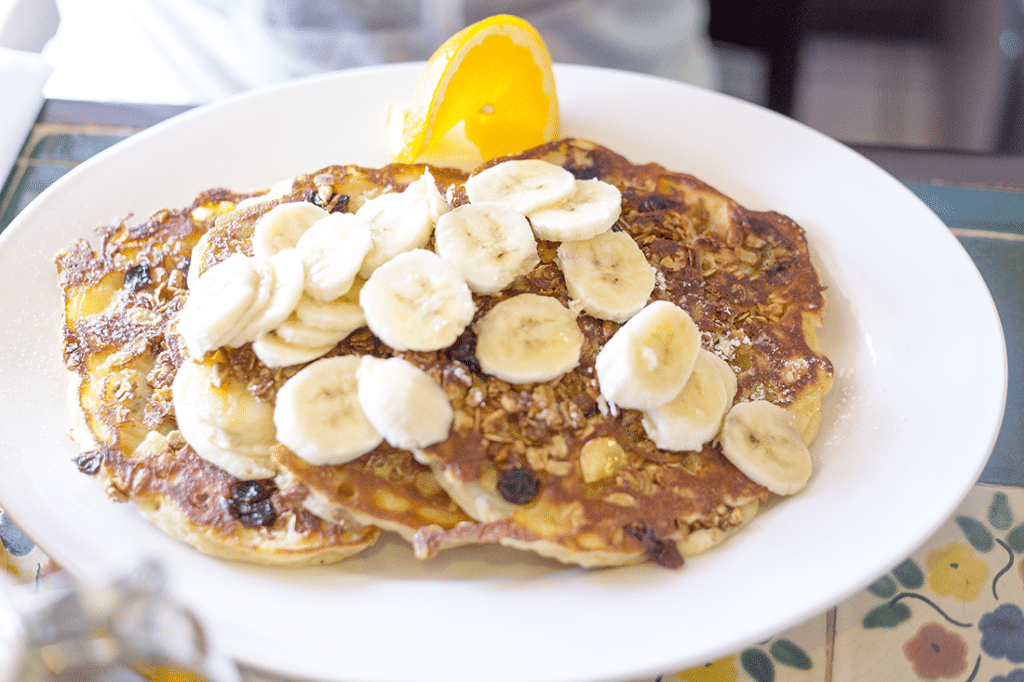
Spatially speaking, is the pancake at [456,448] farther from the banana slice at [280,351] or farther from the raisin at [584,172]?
the raisin at [584,172]

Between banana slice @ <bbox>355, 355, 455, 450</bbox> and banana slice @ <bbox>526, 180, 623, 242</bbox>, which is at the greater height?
banana slice @ <bbox>526, 180, 623, 242</bbox>

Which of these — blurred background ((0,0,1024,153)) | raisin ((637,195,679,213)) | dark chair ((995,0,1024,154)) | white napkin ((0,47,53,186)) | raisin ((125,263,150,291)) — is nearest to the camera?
raisin ((125,263,150,291))

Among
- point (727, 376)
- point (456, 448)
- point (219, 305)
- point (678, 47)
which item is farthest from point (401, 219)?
point (678, 47)

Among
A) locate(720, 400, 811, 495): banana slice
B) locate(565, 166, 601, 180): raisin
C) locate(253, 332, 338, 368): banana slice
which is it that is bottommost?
locate(720, 400, 811, 495): banana slice

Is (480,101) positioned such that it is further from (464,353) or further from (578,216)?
(464,353)

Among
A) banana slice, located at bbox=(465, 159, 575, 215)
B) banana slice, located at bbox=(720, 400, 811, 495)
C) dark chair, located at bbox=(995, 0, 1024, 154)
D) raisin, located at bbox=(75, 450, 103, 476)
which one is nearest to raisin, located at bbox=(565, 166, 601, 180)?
banana slice, located at bbox=(465, 159, 575, 215)

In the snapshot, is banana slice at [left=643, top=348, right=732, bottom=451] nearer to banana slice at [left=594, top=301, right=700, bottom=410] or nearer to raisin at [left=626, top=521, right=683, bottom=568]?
banana slice at [left=594, top=301, right=700, bottom=410]

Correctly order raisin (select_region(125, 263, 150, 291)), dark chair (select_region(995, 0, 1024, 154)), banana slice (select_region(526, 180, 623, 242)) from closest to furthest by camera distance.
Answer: banana slice (select_region(526, 180, 623, 242)) → raisin (select_region(125, 263, 150, 291)) → dark chair (select_region(995, 0, 1024, 154))

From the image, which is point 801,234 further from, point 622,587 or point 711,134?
point 622,587
